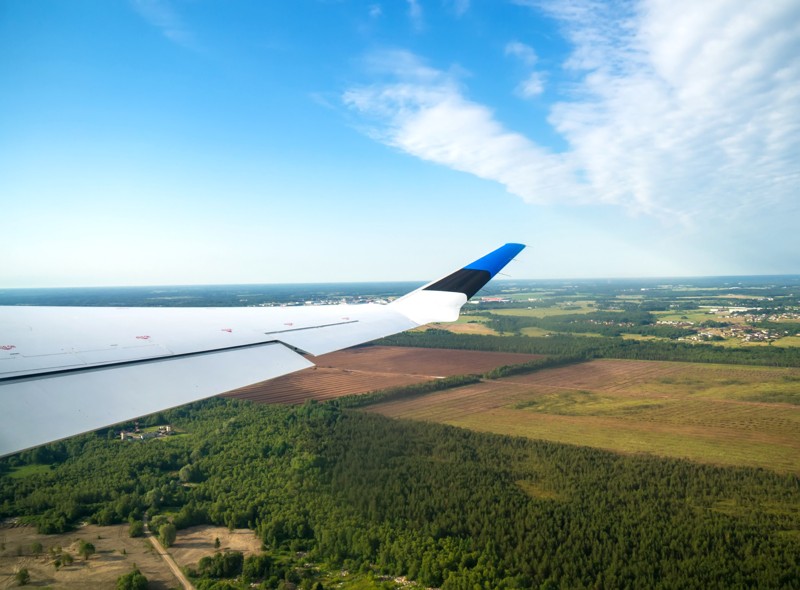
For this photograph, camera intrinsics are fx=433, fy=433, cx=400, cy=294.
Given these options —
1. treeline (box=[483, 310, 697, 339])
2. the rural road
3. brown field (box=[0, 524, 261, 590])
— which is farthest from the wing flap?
treeline (box=[483, 310, 697, 339])

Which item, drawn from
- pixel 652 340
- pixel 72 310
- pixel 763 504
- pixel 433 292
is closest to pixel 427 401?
pixel 763 504

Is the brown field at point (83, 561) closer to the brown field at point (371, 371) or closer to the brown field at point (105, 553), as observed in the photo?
the brown field at point (105, 553)

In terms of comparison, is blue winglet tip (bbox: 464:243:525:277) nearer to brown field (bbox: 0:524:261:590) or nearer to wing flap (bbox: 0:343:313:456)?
wing flap (bbox: 0:343:313:456)

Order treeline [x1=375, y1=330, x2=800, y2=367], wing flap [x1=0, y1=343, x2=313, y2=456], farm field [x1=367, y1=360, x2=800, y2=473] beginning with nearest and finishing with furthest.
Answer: wing flap [x1=0, y1=343, x2=313, y2=456] < farm field [x1=367, y1=360, x2=800, y2=473] < treeline [x1=375, y1=330, x2=800, y2=367]

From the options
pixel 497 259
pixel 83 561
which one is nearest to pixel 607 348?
pixel 497 259

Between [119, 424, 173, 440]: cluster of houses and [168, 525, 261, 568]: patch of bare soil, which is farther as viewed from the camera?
[119, 424, 173, 440]: cluster of houses

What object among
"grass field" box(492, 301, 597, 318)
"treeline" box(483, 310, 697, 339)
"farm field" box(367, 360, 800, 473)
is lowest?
"farm field" box(367, 360, 800, 473)

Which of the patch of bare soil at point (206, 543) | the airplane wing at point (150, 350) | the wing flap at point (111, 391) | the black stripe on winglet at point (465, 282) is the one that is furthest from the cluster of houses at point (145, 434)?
the wing flap at point (111, 391)
